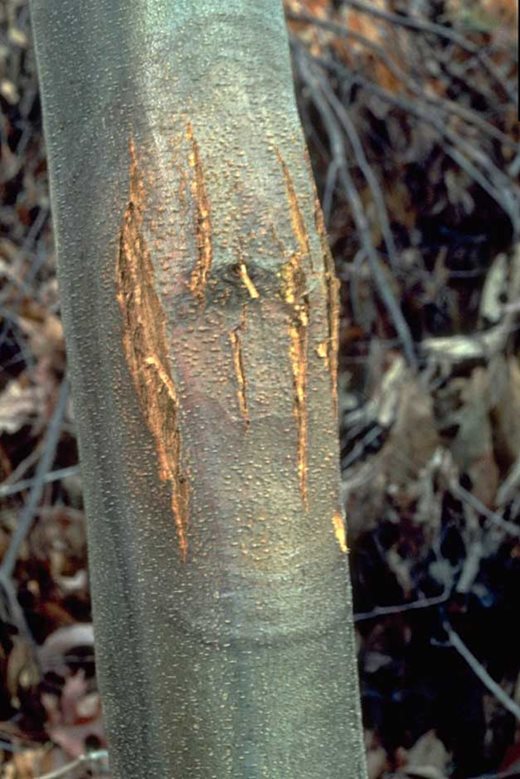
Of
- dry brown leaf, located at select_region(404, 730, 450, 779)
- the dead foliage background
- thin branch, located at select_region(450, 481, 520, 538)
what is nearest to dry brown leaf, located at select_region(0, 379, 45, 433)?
the dead foliage background

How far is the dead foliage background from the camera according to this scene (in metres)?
1.85

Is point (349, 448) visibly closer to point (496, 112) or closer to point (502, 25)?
point (496, 112)

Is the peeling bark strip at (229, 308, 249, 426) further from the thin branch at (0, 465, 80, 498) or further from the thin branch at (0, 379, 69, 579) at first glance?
the thin branch at (0, 465, 80, 498)

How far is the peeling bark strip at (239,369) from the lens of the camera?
0.61 m

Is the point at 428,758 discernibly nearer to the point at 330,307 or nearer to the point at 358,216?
the point at 358,216

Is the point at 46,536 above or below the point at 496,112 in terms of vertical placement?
below

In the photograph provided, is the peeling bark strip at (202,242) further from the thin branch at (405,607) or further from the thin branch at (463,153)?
the thin branch at (463,153)

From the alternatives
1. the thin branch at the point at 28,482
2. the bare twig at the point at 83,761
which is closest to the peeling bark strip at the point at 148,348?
the bare twig at the point at 83,761

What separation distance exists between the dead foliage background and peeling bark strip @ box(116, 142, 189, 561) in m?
1.06

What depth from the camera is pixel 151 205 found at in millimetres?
622

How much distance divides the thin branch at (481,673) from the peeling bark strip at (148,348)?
1314mm

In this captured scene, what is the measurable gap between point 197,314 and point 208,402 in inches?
2.0

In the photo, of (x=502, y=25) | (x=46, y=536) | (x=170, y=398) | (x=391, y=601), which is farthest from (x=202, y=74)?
(x=502, y=25)

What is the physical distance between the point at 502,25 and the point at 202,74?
2.12 meters
